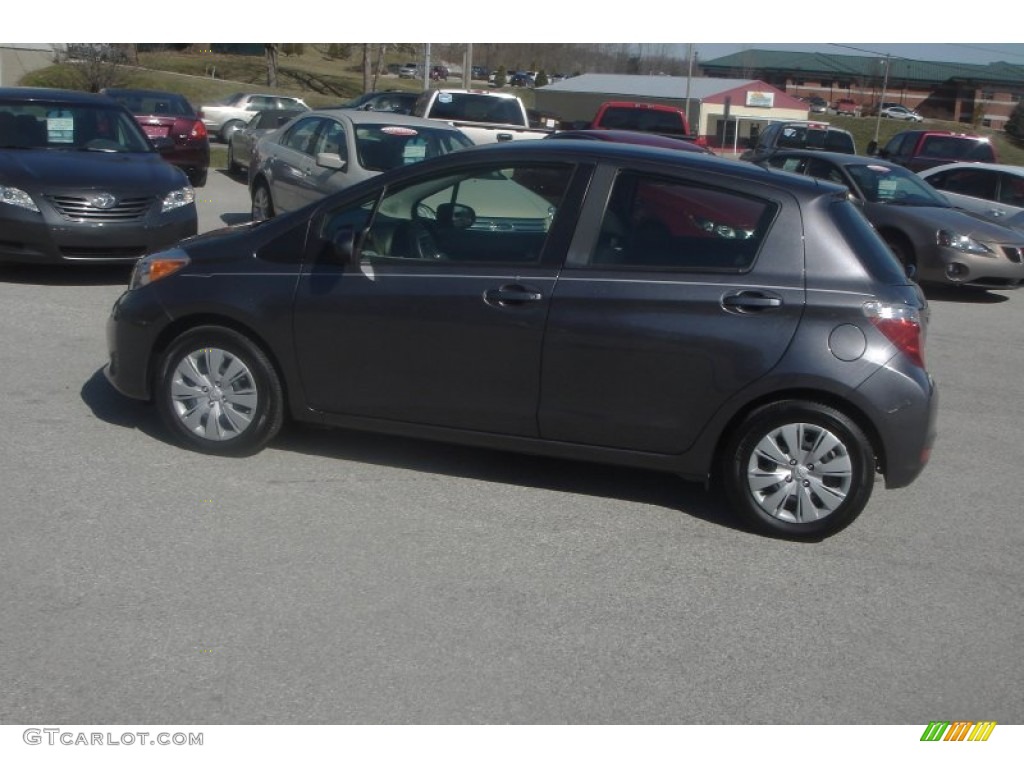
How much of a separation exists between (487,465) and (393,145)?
7194 millimetres

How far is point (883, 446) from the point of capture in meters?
5.50

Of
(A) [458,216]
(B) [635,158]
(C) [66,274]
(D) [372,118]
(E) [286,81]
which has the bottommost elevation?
(C) [66,274]

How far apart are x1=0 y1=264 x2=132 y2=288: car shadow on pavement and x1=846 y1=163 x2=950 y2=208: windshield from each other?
837 cm

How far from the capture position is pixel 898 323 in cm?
547

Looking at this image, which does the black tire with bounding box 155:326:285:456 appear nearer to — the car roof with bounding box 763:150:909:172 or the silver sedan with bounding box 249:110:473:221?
the silver sedan with bounding box 249:110:473:221

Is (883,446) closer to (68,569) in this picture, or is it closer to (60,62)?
(68,569)

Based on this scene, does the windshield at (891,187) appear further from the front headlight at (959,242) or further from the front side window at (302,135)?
the front side window at (302,135)

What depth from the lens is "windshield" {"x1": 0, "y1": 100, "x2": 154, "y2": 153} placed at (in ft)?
36.7

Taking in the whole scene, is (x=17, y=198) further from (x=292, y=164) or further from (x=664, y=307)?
(x=664, y=307)

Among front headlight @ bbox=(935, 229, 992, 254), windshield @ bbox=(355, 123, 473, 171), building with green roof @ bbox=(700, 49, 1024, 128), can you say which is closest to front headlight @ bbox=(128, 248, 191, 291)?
windshield @ bbox=(355, 123, 473, 171)

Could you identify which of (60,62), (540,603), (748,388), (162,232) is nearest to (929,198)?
(162,232)

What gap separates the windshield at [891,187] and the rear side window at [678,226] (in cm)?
895

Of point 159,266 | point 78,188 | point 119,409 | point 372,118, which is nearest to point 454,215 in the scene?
point 159,266

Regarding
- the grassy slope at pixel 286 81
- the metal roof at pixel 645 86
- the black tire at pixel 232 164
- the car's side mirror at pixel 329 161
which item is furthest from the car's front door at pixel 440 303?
the metal roof at pixel 645 86
